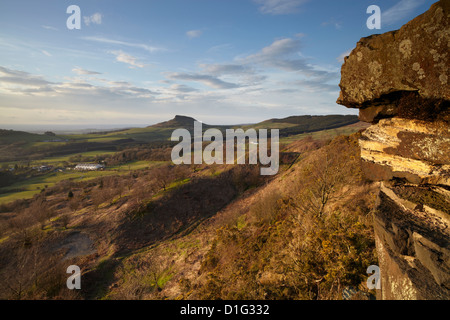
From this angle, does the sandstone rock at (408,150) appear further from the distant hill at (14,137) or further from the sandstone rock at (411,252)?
the distant hill at (14,137)

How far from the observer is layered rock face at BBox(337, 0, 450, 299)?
384 centimetres

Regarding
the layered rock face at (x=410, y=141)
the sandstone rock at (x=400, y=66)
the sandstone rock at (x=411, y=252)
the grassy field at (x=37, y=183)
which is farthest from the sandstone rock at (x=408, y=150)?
the grassy field at (x=37, y=183)

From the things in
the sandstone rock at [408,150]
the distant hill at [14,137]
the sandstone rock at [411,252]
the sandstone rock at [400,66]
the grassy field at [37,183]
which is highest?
the distant hill at [14,137]

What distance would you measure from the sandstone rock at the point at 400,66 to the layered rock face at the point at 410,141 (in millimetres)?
14

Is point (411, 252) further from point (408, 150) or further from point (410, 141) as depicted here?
point (410, 141)

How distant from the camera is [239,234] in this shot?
16969mm

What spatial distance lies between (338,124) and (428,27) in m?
129

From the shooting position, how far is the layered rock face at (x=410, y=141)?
384cm

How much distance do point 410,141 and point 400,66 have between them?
189 centimetres

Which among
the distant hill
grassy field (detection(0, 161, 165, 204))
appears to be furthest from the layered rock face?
the distant hill

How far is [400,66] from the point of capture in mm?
4453

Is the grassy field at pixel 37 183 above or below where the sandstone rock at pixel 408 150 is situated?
below

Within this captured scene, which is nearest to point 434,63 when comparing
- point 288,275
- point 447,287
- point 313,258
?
point 447,287
